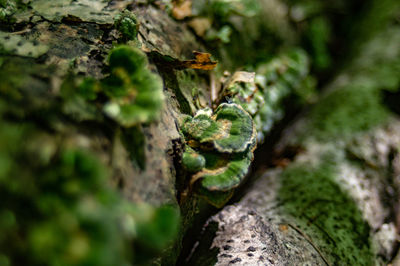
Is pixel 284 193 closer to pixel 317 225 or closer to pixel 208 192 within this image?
pixel 317 225

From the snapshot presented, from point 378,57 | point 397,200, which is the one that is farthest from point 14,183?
point 378,57

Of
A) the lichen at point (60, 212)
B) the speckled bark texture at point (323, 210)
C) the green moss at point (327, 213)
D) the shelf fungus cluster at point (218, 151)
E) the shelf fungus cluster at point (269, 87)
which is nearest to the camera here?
the lichen at point (60, 212)

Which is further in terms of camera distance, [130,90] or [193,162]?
[193,162]

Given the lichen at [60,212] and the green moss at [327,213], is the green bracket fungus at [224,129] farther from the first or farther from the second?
the green moss at [327,213]

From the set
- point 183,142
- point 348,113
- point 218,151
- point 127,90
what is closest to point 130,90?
point 127,90

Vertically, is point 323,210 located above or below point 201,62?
below

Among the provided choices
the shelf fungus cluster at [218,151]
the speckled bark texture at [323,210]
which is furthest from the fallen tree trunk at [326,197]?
the shelf fungus cluster at [218,151]

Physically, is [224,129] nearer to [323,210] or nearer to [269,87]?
[323,210]
